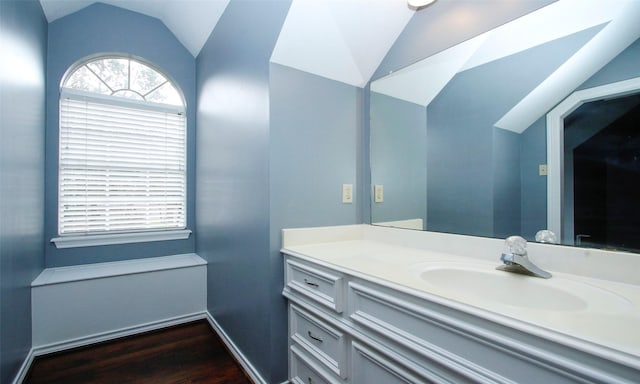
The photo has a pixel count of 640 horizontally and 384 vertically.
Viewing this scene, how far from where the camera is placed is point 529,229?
1.12 meters

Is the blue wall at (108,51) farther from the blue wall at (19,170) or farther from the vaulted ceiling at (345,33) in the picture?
the vaulted ceiling at (345,33)

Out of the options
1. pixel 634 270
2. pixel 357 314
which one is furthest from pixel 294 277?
pixel 634 270

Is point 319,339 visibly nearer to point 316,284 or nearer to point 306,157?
point 316,284

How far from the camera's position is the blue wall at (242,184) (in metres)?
1.52

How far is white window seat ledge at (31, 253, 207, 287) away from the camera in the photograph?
2031 millimetres

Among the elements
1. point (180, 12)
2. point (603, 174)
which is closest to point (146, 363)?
point (603, 174)

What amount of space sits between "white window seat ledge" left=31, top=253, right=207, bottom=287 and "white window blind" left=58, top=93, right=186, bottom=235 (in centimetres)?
29

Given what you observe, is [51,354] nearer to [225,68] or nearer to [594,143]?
[225,68]

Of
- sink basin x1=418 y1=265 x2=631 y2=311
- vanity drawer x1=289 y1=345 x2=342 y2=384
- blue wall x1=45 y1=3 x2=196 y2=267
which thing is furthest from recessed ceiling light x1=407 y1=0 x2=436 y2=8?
blue wall x1=45 y1=3 x2=196 y2=267

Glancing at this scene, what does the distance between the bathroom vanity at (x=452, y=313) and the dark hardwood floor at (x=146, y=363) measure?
24.8 inches

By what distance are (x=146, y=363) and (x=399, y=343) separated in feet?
5.93

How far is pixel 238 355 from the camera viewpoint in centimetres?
184

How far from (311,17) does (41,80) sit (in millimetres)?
2126

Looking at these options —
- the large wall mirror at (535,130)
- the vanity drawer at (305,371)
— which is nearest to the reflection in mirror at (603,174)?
the large wall mirror at (535,130)
